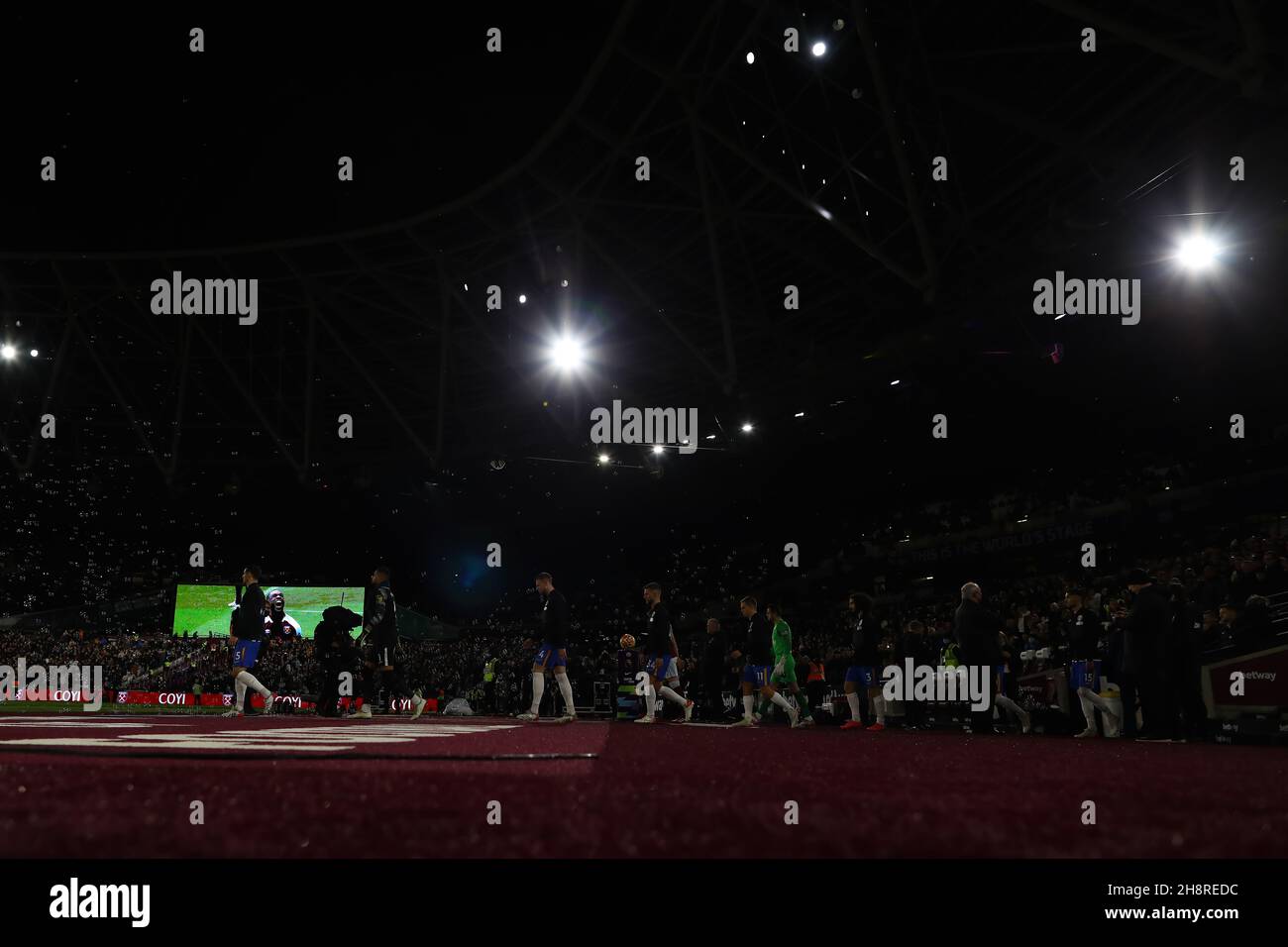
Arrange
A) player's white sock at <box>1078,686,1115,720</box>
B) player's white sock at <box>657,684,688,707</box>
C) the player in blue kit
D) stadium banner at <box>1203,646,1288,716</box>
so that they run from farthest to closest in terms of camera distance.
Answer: the player in blue kit
player's white sock at <box>657,684,688,707</box>
player's white sock at <box>1078,686,1115,720</box>
stadium banner at <box>1203,646,1288,716</box>

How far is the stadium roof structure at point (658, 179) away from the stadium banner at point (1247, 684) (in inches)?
225

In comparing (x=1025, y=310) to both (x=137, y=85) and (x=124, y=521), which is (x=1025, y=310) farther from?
(x=124, y=521)

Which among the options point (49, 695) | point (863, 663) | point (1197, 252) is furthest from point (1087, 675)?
point (49, 695)

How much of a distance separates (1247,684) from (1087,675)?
1.75 meters

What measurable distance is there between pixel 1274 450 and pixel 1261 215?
1523 cm

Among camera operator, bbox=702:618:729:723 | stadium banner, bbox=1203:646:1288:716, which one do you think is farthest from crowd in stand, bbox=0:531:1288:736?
stadium banner, bbox=1203:646:1288:716

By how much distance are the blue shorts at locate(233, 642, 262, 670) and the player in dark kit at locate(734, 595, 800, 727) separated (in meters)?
7.06

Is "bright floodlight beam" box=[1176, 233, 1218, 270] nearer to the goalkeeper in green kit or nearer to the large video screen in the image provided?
the goalkeeper in green kit

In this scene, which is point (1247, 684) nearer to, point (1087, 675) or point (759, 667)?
point (1087, 675)

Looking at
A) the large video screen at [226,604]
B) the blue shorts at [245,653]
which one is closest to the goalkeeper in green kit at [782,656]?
the blue shorts at [245,653]

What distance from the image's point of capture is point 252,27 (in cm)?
1408

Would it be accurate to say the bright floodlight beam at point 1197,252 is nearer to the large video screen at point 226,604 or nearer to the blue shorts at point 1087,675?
the blue shorts at point 1087,675

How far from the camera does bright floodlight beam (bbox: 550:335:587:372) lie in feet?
69.8

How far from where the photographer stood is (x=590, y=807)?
2.67 meters
